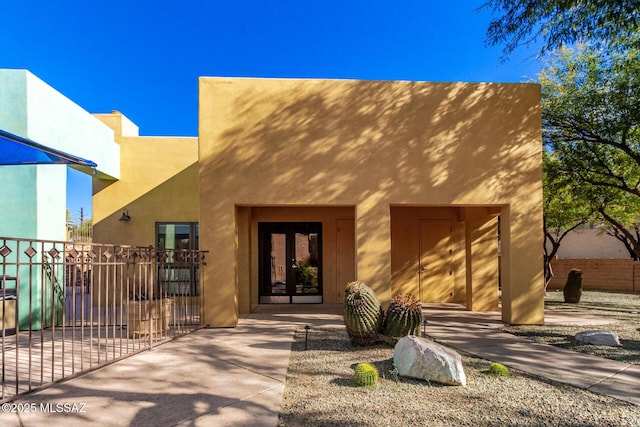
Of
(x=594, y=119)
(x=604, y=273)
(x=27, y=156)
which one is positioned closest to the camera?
(x=27, y=156)

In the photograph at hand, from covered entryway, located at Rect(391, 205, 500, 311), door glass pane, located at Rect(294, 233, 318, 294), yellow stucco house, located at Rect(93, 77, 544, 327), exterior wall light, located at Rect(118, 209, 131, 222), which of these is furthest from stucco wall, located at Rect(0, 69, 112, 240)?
covered entryway, located at Rect(391, 205, 500, 311)

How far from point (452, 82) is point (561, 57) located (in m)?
4.34

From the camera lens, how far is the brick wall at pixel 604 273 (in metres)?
15.8

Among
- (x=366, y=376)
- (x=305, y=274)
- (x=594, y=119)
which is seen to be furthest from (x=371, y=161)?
(x=594, y=119)

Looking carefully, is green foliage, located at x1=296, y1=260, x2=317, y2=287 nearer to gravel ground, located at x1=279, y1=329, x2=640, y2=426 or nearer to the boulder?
gravel ground, located at x1=279, y1=329, x2=640, y2=426

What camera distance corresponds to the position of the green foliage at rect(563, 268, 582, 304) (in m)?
11.6

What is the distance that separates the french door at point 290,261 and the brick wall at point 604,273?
12272 millimetres

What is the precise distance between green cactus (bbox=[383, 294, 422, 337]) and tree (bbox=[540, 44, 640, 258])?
6204 mm

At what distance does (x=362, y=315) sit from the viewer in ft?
19.3

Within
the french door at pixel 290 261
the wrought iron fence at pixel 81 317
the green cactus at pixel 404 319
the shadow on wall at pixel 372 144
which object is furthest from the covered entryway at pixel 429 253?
the wrought iron fence at pixel 81 317

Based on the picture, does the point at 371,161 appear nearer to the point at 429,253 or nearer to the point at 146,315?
the point at 429,253

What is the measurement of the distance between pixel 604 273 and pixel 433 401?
649 inches

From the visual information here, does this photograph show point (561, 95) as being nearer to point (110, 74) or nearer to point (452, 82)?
point (452, 82)

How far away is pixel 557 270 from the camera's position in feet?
57.2
